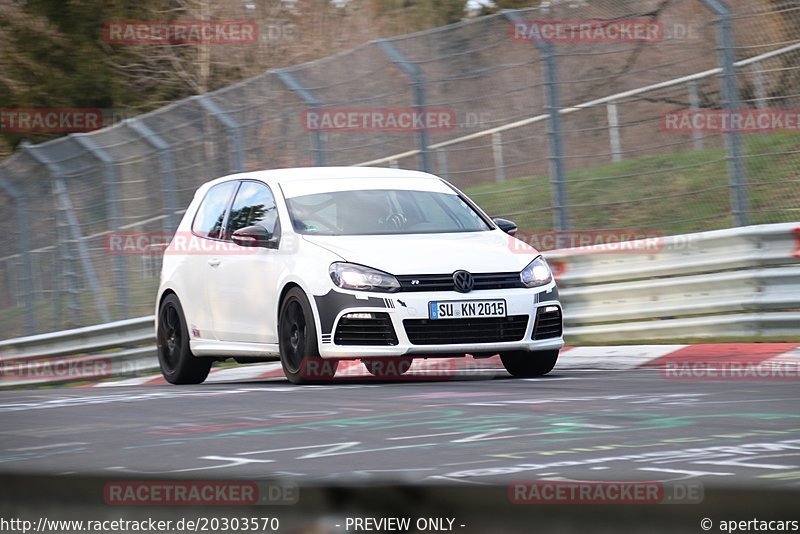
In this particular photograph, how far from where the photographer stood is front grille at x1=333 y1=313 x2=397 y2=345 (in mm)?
8648

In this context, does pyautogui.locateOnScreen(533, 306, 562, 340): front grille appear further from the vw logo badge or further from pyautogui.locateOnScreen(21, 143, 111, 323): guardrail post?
pyautogui.locateOnScreen(21, 143, 111, 323): guardrail post

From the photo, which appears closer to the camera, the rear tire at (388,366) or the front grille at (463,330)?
the front grille at (463,330)

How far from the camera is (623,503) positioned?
173 centimetres

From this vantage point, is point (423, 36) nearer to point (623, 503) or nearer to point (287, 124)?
point (287, 124)

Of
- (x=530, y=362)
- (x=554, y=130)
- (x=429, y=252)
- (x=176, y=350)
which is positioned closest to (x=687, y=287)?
(x=554, y=130)

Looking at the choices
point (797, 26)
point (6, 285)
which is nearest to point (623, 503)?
point (797, 26)

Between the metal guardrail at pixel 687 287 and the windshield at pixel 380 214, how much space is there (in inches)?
81.8

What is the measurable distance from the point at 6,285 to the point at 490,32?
11.1m

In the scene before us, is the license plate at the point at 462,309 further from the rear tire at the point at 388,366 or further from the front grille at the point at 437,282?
the rear tire at the point at 388,366

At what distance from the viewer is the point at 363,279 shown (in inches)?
344

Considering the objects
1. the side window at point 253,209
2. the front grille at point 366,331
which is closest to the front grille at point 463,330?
the front grille at point 366,331

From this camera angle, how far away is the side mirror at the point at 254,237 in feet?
31.6

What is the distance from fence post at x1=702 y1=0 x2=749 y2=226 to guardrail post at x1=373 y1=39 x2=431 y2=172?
3.16 m

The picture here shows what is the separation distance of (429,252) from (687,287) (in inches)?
124
